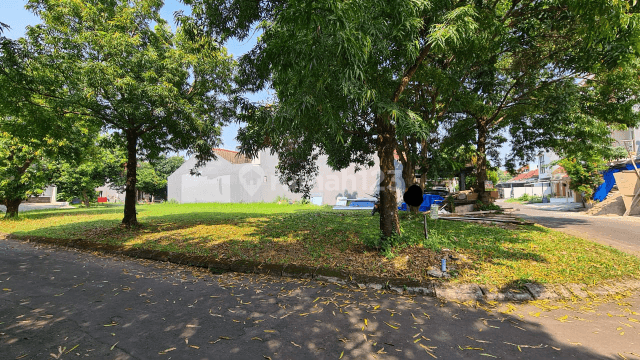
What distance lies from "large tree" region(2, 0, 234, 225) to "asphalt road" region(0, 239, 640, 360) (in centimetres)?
543

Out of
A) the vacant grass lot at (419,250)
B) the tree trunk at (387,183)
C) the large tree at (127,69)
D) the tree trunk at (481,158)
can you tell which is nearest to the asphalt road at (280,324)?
the vacant grass lot at (419,250)

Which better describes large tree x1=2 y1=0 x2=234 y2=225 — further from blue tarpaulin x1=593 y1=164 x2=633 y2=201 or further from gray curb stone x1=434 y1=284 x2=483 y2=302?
blue tarpaulin x1=593 y1=164 x2=633 y2=201

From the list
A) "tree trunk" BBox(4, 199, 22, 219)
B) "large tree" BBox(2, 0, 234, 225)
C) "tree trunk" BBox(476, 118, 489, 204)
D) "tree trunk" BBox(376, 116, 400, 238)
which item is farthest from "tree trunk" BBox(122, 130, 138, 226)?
"tree trunk" BBox(476, 118, 489, 204)

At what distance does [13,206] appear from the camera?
15.1 metres

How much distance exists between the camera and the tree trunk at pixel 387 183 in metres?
5.86

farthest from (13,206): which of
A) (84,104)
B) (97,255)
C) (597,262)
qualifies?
(597,262)

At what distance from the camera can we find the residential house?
1000 inches

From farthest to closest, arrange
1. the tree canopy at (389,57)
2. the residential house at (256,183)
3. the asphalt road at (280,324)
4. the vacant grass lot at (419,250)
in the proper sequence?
the residential house at (256,183) < the vacant grass lot at (419,250) < the tree canopy at (389,57) < the asphalt road at (280,324)

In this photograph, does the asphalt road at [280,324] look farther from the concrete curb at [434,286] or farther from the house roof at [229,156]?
the house roof at [229,156]

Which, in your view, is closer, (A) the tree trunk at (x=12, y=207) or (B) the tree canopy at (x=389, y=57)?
(B) the tree canopy at (x=389, y=57)

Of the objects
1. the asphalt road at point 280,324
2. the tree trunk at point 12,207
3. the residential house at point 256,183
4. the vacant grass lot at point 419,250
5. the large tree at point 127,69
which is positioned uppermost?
the large tree at point 127,69

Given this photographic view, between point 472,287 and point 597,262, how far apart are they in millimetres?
3312

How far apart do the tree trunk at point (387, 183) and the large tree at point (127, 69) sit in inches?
190

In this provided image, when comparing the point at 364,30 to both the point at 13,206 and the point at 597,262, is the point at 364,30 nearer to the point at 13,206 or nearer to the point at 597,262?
the point at 597,262
